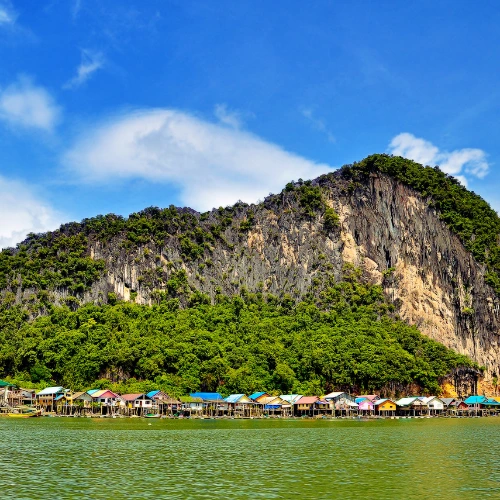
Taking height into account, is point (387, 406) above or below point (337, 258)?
below

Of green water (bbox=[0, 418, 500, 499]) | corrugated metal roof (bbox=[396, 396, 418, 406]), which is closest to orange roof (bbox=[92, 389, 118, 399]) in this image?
green water (bbox=[0, 418, 500, 499])

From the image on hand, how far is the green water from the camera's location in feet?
62.9

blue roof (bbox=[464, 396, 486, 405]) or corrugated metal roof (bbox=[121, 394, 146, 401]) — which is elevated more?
corrugated metal roof (bbox=[121, 394, 146, 401])

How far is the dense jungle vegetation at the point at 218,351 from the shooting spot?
8294 centimetres

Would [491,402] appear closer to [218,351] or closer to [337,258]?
[337,258]

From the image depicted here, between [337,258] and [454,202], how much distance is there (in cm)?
2499

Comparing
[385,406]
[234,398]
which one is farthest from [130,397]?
[385,406]

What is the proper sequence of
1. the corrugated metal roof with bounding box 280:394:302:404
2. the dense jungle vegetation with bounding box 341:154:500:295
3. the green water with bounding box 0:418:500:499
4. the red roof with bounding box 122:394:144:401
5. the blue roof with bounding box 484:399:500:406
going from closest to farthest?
the green water with bounding box 0:418:500:499
the red roof with bounding box 122:394:144:401
the corrugated metal roof with bounding box 280:394:302:404
the blue roof with bounding box 484:399:500:406
the dense jungle vegetation with bounding box 341:154:500:295

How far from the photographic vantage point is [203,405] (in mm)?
77938

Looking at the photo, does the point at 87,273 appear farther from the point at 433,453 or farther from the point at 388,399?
the point at 433,453

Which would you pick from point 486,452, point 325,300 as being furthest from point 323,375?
point 486,452

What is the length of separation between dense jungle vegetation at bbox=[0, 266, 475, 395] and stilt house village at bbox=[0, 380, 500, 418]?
3107 millimetres

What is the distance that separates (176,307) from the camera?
4181 inches

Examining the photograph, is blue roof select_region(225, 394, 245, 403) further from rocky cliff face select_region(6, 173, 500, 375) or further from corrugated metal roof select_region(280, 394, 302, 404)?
rocky cliff face select_region(6, 173, 500, 375)
